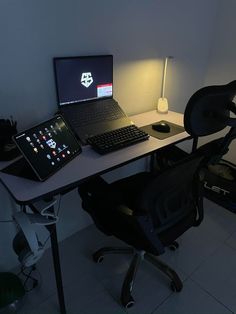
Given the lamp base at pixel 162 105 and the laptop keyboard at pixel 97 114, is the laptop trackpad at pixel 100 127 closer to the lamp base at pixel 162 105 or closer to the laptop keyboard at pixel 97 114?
the laptop keyboard at pixel 97 114

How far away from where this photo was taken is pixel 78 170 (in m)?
1.17

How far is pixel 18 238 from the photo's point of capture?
4.16 feet

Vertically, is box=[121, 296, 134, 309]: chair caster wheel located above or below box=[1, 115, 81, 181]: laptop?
below

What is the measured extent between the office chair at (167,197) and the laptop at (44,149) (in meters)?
0.19

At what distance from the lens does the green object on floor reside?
1339 millimetres

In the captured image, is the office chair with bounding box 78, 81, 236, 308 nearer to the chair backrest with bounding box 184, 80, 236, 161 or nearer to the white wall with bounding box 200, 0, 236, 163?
the chair backrest with bounding box 184, 80, 236, 161

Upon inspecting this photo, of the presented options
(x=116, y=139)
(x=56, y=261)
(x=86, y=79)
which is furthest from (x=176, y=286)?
(x=86, y=79)

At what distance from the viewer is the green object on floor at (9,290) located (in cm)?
134

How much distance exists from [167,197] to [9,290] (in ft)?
3.20

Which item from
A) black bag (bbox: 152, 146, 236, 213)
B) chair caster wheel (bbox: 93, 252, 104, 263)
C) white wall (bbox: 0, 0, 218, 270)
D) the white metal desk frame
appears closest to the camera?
the white metal desk frame

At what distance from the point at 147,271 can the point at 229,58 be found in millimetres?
1869

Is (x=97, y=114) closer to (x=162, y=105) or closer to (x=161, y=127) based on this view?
(x=161, y=127)

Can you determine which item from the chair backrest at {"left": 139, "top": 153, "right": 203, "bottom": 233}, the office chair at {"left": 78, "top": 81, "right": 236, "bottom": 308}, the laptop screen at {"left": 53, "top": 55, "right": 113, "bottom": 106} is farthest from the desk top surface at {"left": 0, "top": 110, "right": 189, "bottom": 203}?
the laptop screen at {"left": 53, "top": 55, "right": 113, "bottom": 106}

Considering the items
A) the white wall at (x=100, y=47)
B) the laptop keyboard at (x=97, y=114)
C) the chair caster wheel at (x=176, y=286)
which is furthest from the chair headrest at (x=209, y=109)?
the chair caster wheel at (x=176, y=286)
